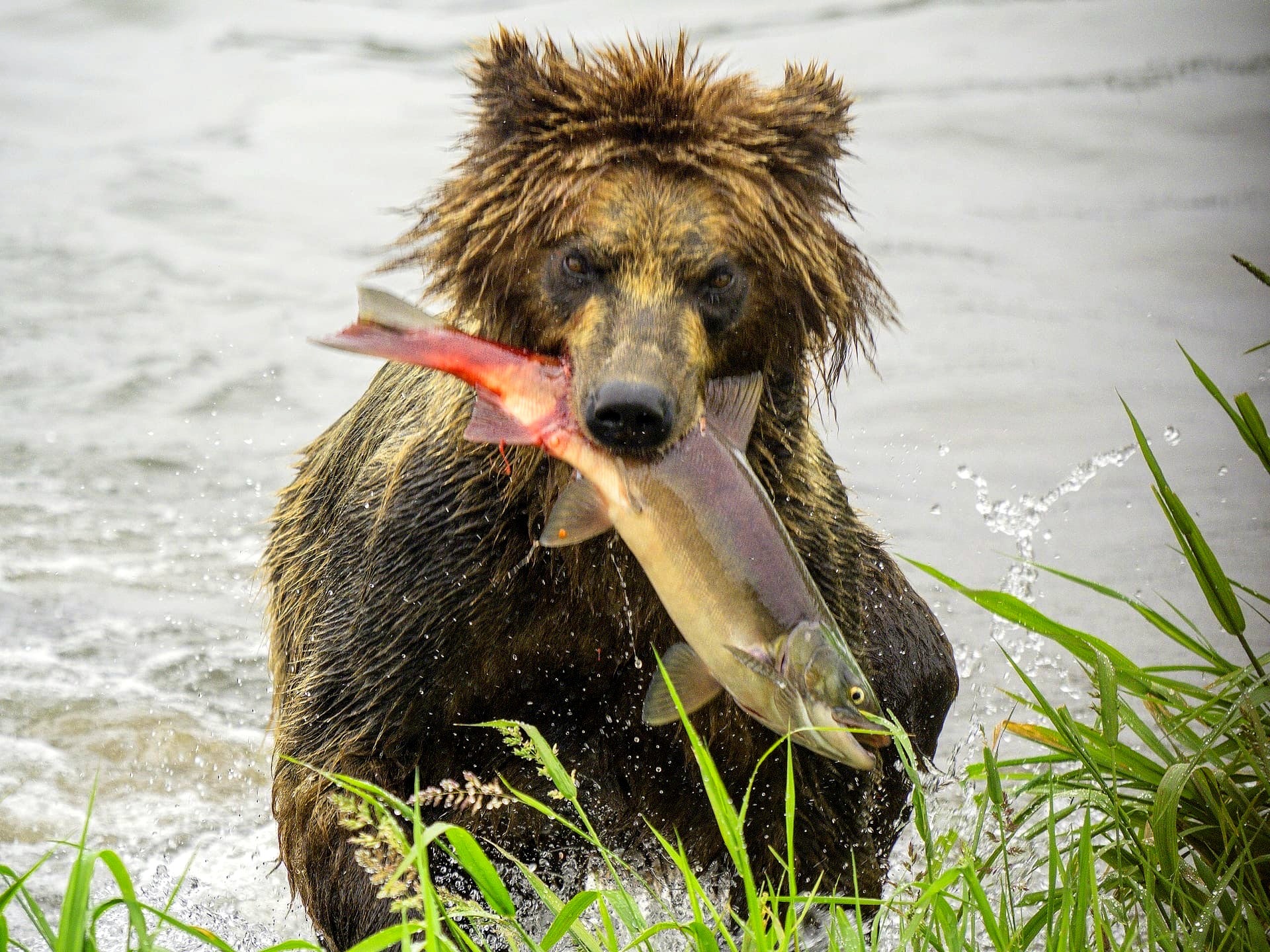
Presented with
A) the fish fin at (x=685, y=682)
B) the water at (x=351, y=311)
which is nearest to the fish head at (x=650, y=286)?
the fish fin at (x=685, y=682)

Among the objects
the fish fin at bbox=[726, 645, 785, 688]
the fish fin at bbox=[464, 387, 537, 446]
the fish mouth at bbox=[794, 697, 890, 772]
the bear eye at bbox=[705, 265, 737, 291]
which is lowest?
the fish mouth at bbox=[794, 697, 890, 772]

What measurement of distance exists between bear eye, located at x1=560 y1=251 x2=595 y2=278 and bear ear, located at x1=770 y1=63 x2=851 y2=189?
1.57ft

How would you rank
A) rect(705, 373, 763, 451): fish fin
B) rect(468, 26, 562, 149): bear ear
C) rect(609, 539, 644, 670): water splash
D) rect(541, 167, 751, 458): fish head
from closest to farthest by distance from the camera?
rect(541, 167, 751, 458): fish head < rect(705, 373, 763, 451): fish fin < rect(468, 26, 562, 149): bear ear < rect(609, 539, 644, 670): water splash

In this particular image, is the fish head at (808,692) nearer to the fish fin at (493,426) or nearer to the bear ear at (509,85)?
the fish fin at (493,426)

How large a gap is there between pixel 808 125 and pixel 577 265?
615 millimetres

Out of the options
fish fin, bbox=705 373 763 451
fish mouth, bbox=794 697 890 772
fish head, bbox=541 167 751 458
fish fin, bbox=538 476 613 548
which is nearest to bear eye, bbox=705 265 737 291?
fish head, bbox=541 167 751 458

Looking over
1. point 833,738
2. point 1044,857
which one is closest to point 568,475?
point 833,738

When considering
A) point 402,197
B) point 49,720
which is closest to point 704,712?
point 49,720

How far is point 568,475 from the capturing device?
124 inches

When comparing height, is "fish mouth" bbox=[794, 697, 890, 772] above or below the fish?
below

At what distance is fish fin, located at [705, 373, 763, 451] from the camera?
293 centimetres

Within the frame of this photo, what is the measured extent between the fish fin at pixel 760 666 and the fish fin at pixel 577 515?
37 centimetres

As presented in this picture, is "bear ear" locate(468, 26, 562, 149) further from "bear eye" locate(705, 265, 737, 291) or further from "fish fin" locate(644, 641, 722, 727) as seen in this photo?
"fish fin" locate(644, 641, 722, 727)

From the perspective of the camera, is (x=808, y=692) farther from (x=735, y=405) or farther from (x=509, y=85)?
(x=509, y=85)
